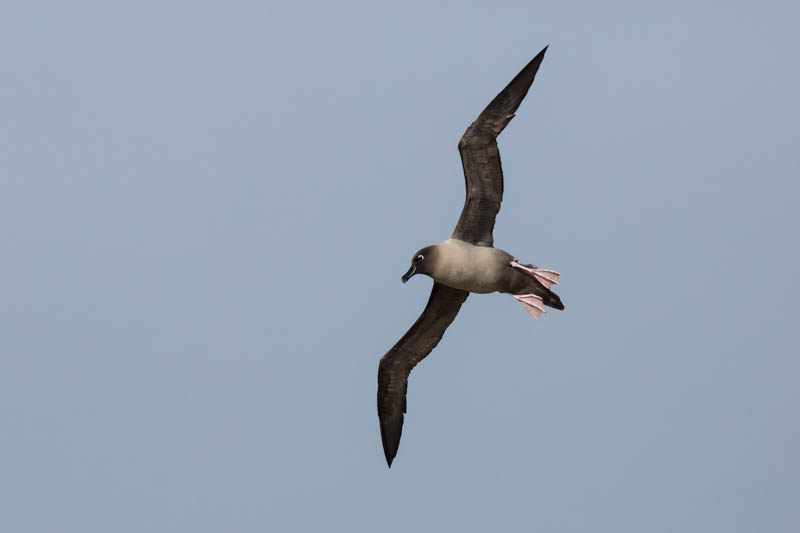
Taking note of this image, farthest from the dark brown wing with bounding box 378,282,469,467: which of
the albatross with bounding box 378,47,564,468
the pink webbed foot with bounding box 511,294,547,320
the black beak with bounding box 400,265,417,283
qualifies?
the black beak with bounding box 400,265,417,283

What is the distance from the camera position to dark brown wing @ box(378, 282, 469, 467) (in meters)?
24.5

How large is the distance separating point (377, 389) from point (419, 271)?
332cm

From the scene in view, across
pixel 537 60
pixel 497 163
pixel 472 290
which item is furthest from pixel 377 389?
pixel 537 60

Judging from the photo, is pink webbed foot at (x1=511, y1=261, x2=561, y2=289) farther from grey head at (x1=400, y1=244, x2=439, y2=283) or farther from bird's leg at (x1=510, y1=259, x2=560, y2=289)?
grey head at (x1=400, y1=244, x2=439, y2=283)

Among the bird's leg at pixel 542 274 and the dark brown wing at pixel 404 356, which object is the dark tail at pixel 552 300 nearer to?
the bird's leg at pixel 542 274

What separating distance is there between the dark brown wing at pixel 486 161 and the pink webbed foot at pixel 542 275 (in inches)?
24.7

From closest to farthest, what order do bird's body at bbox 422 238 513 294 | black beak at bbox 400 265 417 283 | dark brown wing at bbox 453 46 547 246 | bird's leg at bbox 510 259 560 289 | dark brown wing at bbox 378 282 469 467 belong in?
dark brown wing at bbox 453 46 547 246
bird's body at bbox 422 238 513 294
black beak at bbox 400 265 417 283
bird's leg at bbox 510 259 560 289
dark brown wing at bbox 378 282 469 467

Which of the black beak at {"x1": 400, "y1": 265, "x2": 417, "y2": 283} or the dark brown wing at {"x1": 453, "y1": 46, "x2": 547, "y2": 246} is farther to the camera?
the black beak at {"x1": 400, "y1": 265, "x2": 417, "y2": 283}

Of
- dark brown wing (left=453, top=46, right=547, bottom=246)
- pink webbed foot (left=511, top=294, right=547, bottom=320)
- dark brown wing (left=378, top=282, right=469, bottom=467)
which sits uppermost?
dark brown wing (left=453, top=46, right=547, bottom=246)

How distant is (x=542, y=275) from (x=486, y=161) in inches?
82.8

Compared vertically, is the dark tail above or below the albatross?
below

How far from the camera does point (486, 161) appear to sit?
2267cm

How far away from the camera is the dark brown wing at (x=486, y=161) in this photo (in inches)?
885

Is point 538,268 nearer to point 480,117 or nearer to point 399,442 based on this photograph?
point 480,117
